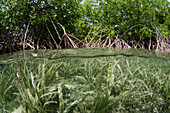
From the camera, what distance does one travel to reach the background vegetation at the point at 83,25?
6.21 m

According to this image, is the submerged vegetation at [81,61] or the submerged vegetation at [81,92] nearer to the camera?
the submerged vegetation at [81,92]

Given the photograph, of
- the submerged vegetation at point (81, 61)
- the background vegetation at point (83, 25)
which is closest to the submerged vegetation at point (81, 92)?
the submerged vegetation at point (81, 61)

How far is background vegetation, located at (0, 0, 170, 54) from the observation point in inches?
245

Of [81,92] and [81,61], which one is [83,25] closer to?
[81,61]

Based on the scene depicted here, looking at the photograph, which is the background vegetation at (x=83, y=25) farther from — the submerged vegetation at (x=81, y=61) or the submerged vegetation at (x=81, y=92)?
the submerged vegetation at (x=81, y=92)

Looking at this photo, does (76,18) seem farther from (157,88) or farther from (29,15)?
(157,88)

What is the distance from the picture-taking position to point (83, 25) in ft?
22.8

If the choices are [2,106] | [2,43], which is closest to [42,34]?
[2,43]

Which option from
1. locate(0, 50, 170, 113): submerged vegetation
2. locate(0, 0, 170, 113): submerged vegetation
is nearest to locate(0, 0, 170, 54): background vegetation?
locate(0, 0, 170, 113): submerged vegetation

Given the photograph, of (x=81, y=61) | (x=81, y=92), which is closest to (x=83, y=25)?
(x=81, y=61)

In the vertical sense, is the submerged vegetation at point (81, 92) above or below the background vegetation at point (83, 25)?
below

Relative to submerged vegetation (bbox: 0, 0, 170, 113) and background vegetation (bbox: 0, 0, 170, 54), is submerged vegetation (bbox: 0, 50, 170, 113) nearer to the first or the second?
submerged vegetation (bbox: 0, 0, 170, 113)

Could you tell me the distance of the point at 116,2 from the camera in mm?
7035

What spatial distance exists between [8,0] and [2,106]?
397 cm
